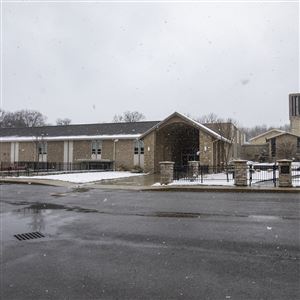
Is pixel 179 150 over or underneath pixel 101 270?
over

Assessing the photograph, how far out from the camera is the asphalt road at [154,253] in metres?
4.84

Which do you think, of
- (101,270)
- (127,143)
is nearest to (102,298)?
(101,270)

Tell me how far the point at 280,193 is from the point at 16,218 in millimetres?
11356

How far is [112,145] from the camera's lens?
4281cm

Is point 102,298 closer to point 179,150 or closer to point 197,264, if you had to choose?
point 197,264

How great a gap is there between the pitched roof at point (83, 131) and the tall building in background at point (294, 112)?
129 feet

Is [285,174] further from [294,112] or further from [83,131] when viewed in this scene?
[294,112]

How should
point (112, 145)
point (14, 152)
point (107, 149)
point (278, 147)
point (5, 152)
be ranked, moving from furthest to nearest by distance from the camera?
1. point (278, 147)
2. point (5, 152)
3. point (14, 152)
4. point (107, 149)
5. point (112, 145)

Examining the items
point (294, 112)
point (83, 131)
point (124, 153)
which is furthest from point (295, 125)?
point (83, 131)

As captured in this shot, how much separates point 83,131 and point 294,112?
49998mm

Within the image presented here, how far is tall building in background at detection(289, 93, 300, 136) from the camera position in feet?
241

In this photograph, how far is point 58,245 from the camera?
727 cm

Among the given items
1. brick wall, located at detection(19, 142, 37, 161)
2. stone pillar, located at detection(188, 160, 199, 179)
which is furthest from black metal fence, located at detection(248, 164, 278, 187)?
brick wall, located at detection(19, 142, 37, 161)

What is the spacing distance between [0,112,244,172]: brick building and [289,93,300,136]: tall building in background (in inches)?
1356
